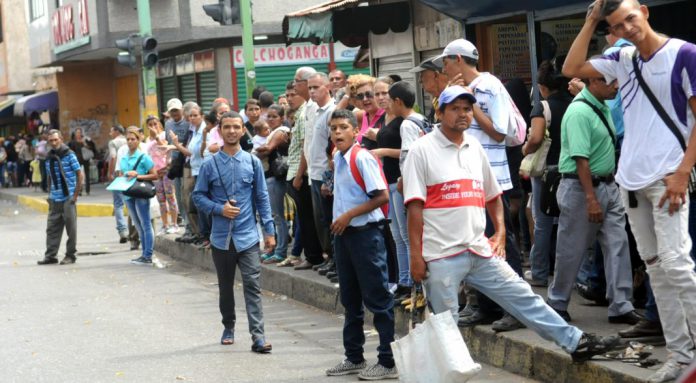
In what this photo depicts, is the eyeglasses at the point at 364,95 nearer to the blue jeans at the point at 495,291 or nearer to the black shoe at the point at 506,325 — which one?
the black shoe at the point at 506,325

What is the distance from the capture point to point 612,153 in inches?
316

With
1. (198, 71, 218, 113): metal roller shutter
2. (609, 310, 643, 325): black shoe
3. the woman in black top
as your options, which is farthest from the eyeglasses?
(198, 71, 218, 113): metal roller shutter

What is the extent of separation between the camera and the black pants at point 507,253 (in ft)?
27.1

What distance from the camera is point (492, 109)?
803cm

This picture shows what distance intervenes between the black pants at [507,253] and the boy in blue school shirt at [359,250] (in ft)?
2.54

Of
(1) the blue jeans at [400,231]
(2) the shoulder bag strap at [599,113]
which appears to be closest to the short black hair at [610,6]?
(2) the shoulder bag strap at [599,113]

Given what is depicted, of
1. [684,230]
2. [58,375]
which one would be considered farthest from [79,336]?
[684,230]

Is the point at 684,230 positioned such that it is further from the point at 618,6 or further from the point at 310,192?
the point at 310,192

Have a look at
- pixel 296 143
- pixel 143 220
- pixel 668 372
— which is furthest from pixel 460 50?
pixel 143 220

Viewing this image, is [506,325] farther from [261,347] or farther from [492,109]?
[261,347]

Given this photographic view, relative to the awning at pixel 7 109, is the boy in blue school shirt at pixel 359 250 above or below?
below

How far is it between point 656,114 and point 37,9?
39138 millimetres

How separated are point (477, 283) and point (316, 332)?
345 cm

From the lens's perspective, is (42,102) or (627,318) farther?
(42,102)
